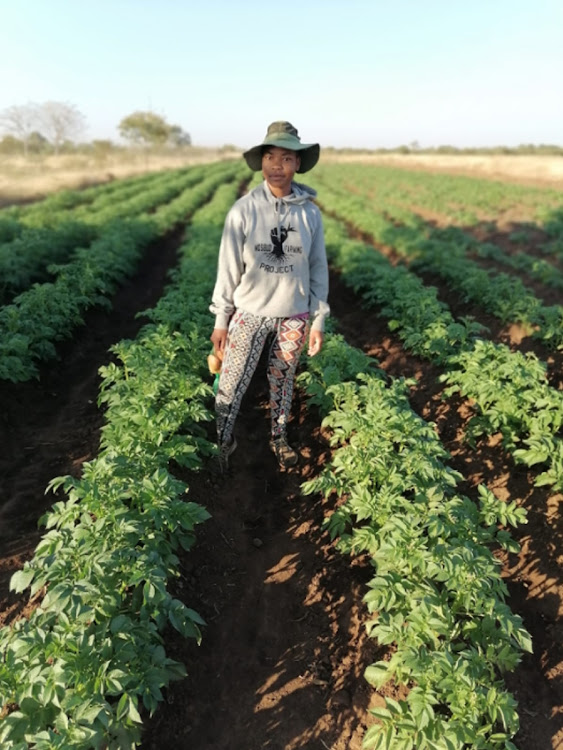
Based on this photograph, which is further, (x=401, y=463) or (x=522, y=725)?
(x=401, y=463)

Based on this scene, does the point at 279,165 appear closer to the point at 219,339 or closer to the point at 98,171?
the point at 219,339

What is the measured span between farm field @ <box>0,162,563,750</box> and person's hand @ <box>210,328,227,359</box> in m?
0.38

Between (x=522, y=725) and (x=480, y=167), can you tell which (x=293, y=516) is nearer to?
(x=522, y=725)

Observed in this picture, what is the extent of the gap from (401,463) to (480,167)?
159 ft

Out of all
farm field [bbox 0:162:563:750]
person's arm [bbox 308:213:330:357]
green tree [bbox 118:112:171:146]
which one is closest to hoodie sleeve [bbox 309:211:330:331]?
person's arm [bbox 308:213:330:357]

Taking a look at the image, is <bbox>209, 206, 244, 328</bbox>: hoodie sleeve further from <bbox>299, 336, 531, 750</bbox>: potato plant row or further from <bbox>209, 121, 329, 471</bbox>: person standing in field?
<bbox>299, 336, 531, 750</bbox>: potato plant row

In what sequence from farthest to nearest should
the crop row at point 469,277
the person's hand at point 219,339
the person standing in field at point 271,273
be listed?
1. the crop row at point 469,277
2. the person's hand at point 219,339
3. the person standing in field at point 271,273

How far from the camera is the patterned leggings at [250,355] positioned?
3646mm

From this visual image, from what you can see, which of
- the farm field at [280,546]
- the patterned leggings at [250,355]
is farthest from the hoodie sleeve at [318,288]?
the farm field at [280,546]

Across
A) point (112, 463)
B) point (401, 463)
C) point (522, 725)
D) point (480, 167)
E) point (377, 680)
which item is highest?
point (480, 167)

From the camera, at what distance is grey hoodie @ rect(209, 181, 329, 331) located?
10.9ft

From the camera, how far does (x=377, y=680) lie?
2.40 m

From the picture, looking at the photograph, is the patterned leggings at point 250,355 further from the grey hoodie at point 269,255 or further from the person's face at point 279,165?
the person's face at point 279,165

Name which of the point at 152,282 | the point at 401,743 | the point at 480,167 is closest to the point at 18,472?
the point at 401,743
